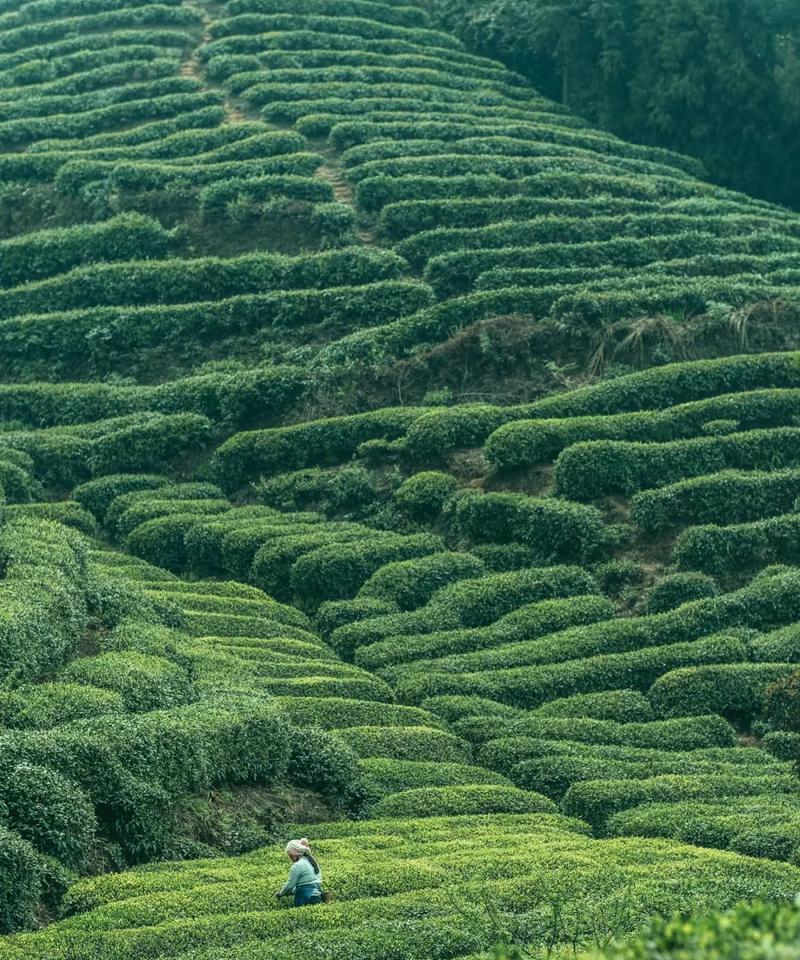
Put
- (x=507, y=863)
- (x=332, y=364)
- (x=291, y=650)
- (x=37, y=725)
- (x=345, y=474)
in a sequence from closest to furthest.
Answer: (x=507, y=863)
(x=37, y=725)
(x=291, y=650)
(x=345, y=474)
(x=332, y=364)

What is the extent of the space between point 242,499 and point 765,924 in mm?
30938

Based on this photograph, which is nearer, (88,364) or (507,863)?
(507,863)

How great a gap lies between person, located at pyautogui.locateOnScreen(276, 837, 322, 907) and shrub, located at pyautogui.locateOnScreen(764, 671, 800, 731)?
8.31 m

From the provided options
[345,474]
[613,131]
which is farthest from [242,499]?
[613,131]

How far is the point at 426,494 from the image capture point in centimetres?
3847

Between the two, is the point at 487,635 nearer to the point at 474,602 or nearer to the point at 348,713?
the point at 474,602

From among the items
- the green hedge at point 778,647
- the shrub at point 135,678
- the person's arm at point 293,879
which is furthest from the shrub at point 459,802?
the green hedge at point 778,647

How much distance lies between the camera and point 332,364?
44.2 meters

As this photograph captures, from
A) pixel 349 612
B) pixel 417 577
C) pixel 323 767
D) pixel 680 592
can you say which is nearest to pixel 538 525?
pixel 417 577

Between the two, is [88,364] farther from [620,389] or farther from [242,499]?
[620,389]

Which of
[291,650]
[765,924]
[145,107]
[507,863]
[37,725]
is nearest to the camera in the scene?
[765,924]

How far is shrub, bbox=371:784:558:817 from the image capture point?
25.7 m

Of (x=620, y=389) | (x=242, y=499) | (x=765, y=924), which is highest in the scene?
(x=765, y=924)

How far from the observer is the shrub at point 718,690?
2998cm
